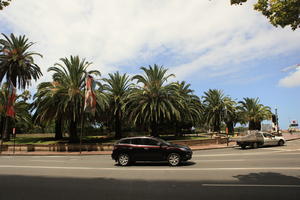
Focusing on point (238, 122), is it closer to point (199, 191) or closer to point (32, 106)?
point (32, 106)

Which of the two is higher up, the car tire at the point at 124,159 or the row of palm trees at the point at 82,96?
the row of palm trees at the point at 82,96

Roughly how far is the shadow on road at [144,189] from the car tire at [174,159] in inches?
156

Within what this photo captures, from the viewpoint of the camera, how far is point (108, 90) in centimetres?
3553

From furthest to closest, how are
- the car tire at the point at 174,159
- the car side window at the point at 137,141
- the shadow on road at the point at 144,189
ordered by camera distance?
1. the car side window at the point at 137,141
2. the car tire at the point at 174,159
3. the shadow on road at the point at 144,189

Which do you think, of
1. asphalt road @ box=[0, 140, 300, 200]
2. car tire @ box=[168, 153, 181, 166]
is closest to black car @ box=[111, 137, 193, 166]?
car tire @ box=[168, 153, 181, 166]

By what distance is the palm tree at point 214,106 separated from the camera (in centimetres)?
4841

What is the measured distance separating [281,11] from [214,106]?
41765mm

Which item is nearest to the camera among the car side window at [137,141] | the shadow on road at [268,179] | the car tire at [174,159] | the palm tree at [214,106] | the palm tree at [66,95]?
the shadow on road at [268,179]

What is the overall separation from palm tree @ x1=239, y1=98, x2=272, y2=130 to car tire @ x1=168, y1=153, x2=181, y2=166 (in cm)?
4523

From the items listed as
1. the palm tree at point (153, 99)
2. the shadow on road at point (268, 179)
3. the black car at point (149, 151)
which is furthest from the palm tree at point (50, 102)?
the shadow on road at point (268, 179)

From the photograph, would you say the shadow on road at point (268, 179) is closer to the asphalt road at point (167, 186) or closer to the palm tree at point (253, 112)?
the asphalt road at point (167, 186)

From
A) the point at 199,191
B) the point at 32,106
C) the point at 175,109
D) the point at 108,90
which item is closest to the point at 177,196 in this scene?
the point at 199,191

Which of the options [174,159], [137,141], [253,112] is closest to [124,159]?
[137,141]

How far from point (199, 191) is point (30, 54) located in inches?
1480
